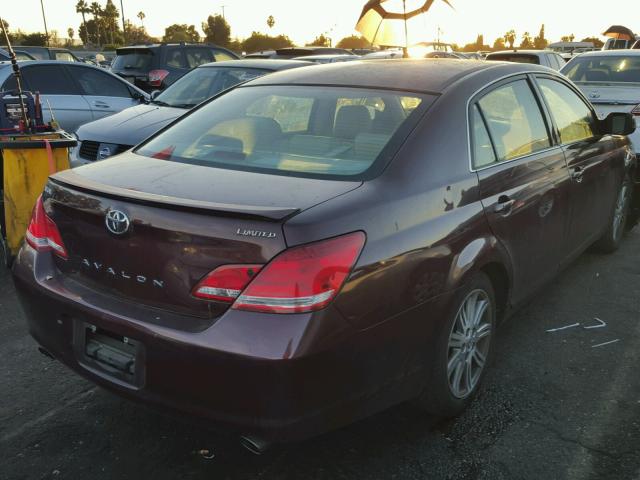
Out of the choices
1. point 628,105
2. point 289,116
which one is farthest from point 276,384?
point 628,105

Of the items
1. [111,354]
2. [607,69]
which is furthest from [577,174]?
[607,69]

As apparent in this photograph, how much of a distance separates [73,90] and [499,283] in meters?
7.53

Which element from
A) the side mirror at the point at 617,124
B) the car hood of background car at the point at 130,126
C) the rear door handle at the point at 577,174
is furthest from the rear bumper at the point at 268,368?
the car hood of background car at the point at 130,126

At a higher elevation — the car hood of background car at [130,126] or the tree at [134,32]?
the tree at [134,32]

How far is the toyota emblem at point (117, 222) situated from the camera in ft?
7.80

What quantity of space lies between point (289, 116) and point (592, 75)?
731cm

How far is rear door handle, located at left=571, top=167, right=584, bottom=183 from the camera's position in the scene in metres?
3.98

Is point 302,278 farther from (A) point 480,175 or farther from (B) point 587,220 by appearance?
(B) point 587,220

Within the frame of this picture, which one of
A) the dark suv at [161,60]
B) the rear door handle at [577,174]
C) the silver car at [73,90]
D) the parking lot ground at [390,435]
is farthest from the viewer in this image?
the dark suv at [161,60]

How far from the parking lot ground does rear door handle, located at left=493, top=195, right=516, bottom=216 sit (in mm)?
921

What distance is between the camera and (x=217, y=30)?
73.0m

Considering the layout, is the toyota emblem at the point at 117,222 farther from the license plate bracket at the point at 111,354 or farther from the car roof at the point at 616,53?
the car roof at the point at 616,53

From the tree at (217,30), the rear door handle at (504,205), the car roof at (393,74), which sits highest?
the tree at (217,30)

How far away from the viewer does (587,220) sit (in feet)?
14.4
